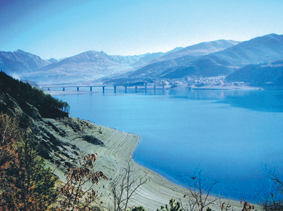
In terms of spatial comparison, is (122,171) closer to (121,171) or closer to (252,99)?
(121,171)

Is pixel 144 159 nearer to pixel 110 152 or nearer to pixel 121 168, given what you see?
pixel 110 152

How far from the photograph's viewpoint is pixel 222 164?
1852 centimetres

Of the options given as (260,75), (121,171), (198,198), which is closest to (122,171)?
(121,171)

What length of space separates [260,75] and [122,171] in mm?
135660

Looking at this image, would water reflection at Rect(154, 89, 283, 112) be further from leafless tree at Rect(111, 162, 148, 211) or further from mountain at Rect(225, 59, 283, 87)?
leafless tree at Rect(111, 162, 148, 211)

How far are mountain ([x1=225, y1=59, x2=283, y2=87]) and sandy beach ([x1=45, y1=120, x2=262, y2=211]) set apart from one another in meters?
115

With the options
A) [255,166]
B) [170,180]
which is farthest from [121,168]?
[255,166]

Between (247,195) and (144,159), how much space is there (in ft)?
28.7

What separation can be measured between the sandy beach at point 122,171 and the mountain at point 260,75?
11468 cm

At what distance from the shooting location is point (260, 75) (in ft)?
427

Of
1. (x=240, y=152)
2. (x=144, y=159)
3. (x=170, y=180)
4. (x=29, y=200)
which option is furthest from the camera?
(x=240, y=152)

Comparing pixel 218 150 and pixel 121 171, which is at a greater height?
pixel 121 171

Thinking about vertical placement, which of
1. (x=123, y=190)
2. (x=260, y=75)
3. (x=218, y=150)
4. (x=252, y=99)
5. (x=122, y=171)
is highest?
(x=260, y=75)

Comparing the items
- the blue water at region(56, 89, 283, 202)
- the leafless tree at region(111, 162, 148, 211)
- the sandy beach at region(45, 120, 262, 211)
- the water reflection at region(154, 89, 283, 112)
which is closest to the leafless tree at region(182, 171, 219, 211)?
the sandy beach at region(45, 120, 262, 211)
